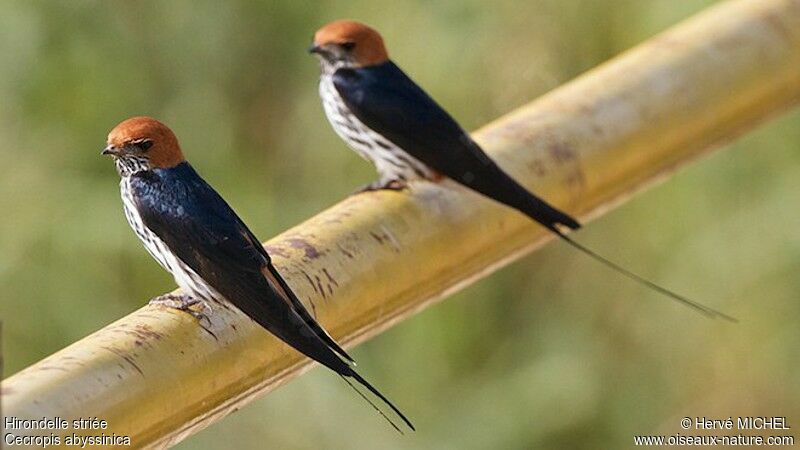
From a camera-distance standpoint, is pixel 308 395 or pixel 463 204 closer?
pixel 463 204

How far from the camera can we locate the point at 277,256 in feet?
4.73

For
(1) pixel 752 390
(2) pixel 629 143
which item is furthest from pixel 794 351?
(2) pixel 629 143

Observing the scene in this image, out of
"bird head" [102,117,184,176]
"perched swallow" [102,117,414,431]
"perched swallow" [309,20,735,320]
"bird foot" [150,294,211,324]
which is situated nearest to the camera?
"bird foot" [150,294,211,324]

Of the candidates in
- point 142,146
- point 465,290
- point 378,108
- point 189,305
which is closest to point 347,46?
point 378,108

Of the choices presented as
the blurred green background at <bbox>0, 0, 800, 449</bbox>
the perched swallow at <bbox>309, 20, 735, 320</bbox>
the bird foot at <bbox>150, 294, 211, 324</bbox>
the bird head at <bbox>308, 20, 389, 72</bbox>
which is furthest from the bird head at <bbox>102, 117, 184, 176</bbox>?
the blurred green background at <bbox>0, 0, 800, 449</bbox>

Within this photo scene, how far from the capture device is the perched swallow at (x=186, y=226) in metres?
1.54

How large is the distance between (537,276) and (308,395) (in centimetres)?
43

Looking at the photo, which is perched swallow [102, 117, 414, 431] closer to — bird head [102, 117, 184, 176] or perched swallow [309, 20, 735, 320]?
bird head [102, 117, 184, 176]

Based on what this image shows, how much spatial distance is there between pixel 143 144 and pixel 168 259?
0.13 metres

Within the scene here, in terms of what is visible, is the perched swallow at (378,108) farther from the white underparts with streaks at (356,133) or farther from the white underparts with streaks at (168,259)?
the white underparts with streaks at (168,259)

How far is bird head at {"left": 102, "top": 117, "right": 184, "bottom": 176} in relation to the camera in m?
1.78

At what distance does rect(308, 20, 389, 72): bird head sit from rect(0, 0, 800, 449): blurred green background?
0.31 meters

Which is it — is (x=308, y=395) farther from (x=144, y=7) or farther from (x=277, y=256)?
(x=277, y=256)

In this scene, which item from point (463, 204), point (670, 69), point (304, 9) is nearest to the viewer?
point (463, 204)
